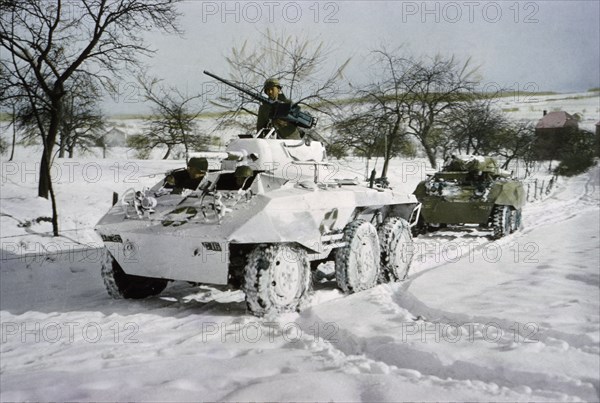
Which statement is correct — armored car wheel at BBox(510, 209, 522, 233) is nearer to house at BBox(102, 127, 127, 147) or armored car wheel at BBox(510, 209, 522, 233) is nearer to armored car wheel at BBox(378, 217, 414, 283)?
armored car wheel at BBox(378, 217, 414, 283)

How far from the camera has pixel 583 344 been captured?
4027 millimetres

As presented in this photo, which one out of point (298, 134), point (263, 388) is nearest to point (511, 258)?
point (298, 134)

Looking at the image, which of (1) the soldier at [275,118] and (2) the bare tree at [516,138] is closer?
(1) the soldier at [275,118]

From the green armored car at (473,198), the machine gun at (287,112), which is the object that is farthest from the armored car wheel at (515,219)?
the machine gun at (287,112)

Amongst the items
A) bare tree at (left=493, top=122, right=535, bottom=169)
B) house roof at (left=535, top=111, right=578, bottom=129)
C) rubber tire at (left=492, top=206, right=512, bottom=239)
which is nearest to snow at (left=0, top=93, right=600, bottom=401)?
rubber tire at (left=492, top=206, right=512, bottom=239)

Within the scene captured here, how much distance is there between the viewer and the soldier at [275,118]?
25.6 feet

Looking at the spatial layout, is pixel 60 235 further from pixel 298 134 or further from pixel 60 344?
pixel 60 344

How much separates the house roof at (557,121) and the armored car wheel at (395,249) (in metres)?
36.6

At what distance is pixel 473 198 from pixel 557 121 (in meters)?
33.7

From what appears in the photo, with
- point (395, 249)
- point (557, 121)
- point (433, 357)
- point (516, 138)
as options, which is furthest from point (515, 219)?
point (557, 121)

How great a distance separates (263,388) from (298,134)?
4.84m

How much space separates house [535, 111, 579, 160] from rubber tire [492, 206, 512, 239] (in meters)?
30.6

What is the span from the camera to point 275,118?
775 cm

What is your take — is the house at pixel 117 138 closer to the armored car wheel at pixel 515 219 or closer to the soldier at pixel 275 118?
the armored car wheel at pixel 515 219
